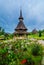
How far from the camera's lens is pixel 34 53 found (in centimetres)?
609

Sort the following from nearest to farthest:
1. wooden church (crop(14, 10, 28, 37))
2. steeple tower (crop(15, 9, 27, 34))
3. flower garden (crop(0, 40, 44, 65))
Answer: flower garden (crop(0, 40, 44, 65)), wooden church (crop(14, 10, 28, 37)), steeple tower (crop(15, 9, 27, 34))

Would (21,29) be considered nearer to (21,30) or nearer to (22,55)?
(21,30)

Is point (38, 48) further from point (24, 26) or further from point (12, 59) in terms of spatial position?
point (24, 26)

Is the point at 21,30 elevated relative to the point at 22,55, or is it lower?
elevated

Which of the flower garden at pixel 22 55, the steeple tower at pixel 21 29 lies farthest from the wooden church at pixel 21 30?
the flower garden at pixel 22 55

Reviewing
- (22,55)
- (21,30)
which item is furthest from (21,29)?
(22,55)

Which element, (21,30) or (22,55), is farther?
(21,30)

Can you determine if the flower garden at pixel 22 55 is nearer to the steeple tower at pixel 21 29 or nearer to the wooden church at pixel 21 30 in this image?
the wooden church at pixel 21 30

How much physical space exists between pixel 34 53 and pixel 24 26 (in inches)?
1367

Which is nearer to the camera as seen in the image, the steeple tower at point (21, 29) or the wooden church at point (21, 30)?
the wooden church at point (21, 30)

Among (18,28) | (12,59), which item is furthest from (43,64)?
(18,28)

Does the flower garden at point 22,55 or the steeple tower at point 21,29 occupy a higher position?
the steeple tower at point 21,29

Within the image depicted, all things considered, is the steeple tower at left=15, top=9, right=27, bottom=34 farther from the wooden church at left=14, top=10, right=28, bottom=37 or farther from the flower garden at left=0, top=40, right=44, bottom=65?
the flower garden at left=0, top=40, right=44, bottom=65

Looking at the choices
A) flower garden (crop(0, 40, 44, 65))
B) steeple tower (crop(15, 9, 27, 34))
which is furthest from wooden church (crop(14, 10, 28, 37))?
flower garden (crop(0, 40, 44, 65))
